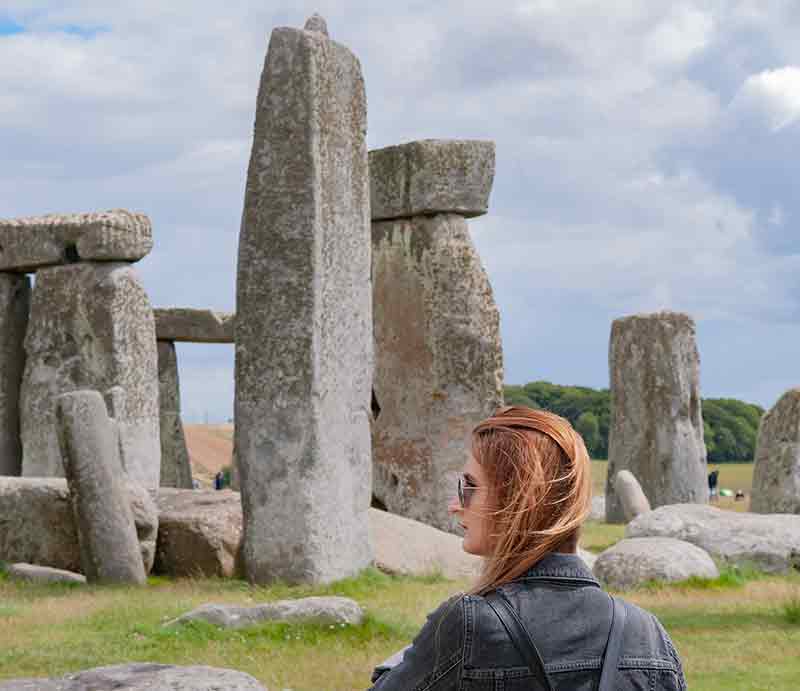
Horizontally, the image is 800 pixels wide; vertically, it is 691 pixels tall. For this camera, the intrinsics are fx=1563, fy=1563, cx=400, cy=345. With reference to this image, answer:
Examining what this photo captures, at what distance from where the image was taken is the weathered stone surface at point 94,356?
17484 millimetres

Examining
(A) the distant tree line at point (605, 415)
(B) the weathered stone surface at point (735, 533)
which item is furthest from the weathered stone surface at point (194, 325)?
(A) the distant tree line at point (605, 415)

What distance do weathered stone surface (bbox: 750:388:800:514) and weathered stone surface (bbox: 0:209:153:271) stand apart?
28.2 feet

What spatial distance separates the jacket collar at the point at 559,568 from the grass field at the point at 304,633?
17.0ft

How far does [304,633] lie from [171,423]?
14832 millimetres

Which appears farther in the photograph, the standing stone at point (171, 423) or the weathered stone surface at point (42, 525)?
the standing stone at point (171, 423)

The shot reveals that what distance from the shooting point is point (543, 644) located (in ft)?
7.98

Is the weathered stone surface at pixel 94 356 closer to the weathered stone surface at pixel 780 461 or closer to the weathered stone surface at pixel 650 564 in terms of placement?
the weathered stone surface at pixel 650 564

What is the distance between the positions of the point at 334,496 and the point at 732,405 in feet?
144

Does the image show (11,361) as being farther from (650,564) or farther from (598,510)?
(598,510)

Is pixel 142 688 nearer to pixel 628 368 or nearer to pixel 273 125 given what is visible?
pixel 273 125

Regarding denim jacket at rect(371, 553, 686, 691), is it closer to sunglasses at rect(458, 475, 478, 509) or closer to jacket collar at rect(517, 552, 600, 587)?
jacket collar at rect(517, 552, 600, 587)

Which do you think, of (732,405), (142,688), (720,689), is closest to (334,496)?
(720,689)

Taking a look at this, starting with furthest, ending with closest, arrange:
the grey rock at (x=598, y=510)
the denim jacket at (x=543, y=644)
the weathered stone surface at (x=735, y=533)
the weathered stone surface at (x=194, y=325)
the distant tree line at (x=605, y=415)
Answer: the distant tree line at (x=605, y=415), the grey rock at (x=598, y=510), the weathered stone surface at (x=194, y=325), the weathered stone surface at (x=735, y=533), the denim jacket at (x=543, y=644)

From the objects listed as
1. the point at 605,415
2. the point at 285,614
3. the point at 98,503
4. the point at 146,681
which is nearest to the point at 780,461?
the point at 98,503
